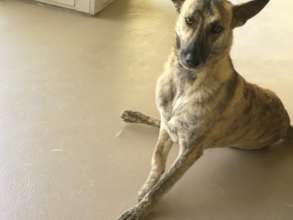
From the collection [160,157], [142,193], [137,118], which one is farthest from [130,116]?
[142,193]

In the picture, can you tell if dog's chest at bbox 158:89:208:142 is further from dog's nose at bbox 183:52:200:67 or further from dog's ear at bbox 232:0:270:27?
dog's ear at bbox 232:0:270:27

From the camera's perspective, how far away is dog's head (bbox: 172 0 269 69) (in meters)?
1.74

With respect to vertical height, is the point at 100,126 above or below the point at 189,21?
below

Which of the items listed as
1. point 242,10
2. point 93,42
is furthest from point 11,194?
point 93,42

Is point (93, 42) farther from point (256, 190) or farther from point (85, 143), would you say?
point (256, 190)

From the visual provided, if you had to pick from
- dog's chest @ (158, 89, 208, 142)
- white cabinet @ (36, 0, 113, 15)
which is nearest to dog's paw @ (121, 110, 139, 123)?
dog's chest @ (158, 89, 208, 142)

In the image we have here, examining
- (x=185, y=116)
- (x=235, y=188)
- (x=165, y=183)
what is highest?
(x=185, y=116)

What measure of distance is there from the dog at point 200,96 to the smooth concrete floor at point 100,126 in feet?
0.35

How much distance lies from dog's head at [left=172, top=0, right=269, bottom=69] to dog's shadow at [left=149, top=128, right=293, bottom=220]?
19.3 inches

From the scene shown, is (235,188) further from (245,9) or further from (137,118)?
(245,9)

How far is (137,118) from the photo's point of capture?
7.59 ft

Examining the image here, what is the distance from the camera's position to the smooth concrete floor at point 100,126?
6.35 ft

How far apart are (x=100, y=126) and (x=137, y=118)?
161mm

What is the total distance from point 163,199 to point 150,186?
0.07 metres
